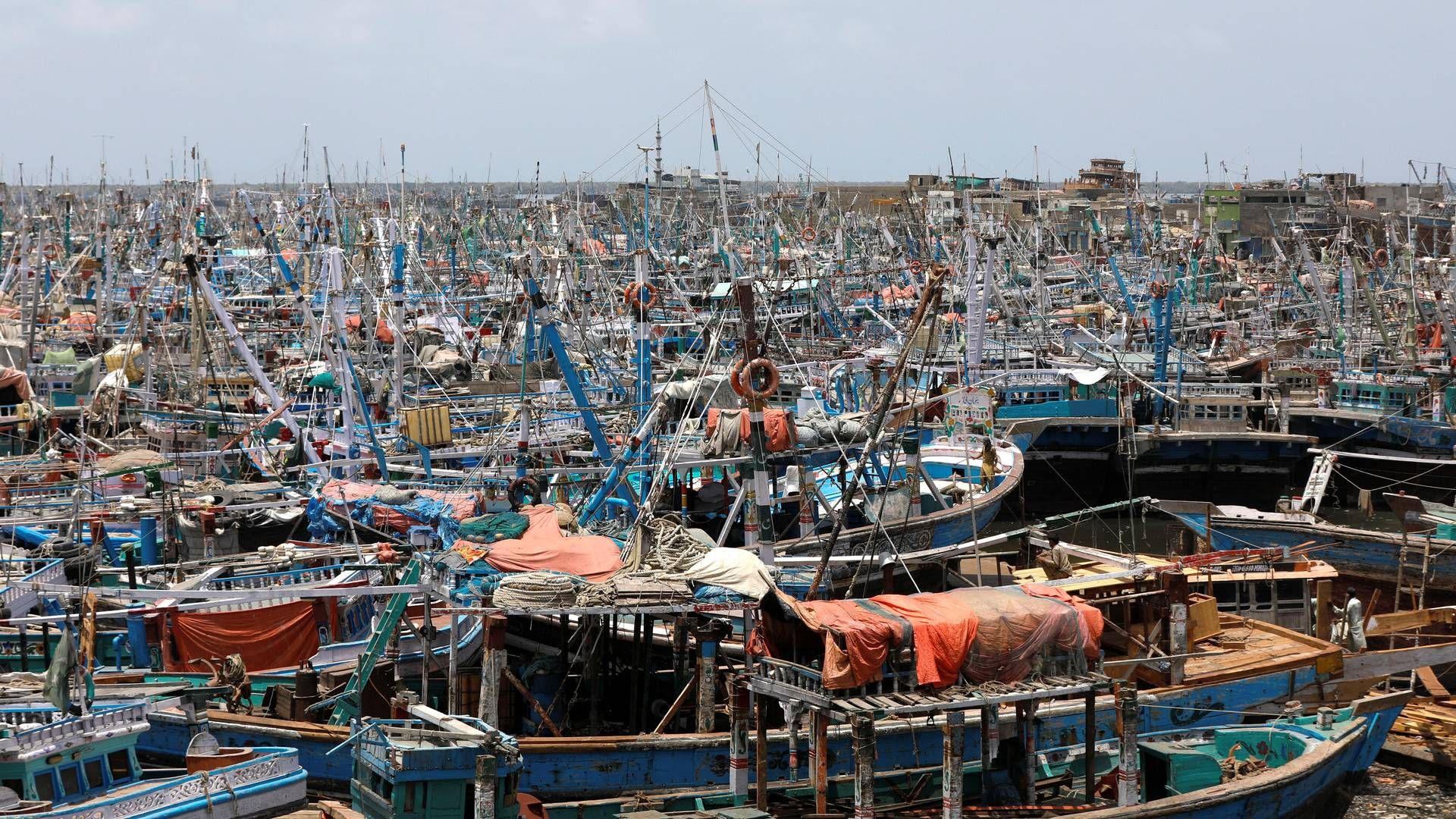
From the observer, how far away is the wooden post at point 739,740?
17.7 meters

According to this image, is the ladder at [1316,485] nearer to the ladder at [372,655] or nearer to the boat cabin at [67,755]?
the ladder at [372,655]

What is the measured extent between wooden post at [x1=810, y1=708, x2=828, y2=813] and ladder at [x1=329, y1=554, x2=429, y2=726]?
183 inches

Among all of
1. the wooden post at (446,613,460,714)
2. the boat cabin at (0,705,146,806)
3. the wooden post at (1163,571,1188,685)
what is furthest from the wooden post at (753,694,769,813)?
the boat cabin at (0,705,146,806)

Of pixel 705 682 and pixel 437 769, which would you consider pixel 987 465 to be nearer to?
pixel 705 682

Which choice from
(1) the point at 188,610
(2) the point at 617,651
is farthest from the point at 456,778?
(1) the point at 188,610

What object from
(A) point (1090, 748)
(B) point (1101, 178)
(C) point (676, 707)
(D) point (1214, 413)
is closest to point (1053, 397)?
(D) point (1214, 413)

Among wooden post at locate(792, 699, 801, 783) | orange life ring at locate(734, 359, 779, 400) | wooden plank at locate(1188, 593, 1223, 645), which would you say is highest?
orange life ring at locate(734, 359, 779, 400)

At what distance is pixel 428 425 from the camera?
32.1 meters

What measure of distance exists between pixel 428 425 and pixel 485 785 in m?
15.8

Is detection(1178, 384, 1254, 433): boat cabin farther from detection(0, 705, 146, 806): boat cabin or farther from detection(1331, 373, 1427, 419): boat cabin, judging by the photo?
detection(0, 705, 146, 806): boat cabin

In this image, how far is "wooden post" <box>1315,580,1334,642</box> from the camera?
23156mm

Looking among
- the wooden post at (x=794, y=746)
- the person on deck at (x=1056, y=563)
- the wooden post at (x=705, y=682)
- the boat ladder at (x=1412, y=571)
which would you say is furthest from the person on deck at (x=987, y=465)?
the wooden post at (x=794, y=746)

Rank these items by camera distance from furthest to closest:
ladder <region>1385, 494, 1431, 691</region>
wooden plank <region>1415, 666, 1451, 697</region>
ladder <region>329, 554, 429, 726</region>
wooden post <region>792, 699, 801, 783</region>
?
ladder <region>1385, 494, 1431, 691</region> < wooden plank <region>1415, 666, 1451, 697</region> < ladder <region>329, 554, 429, 726</region> < wooden post <region>792, 699, 801, 783</region>

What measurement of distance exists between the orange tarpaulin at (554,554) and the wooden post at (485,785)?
3365 mm
